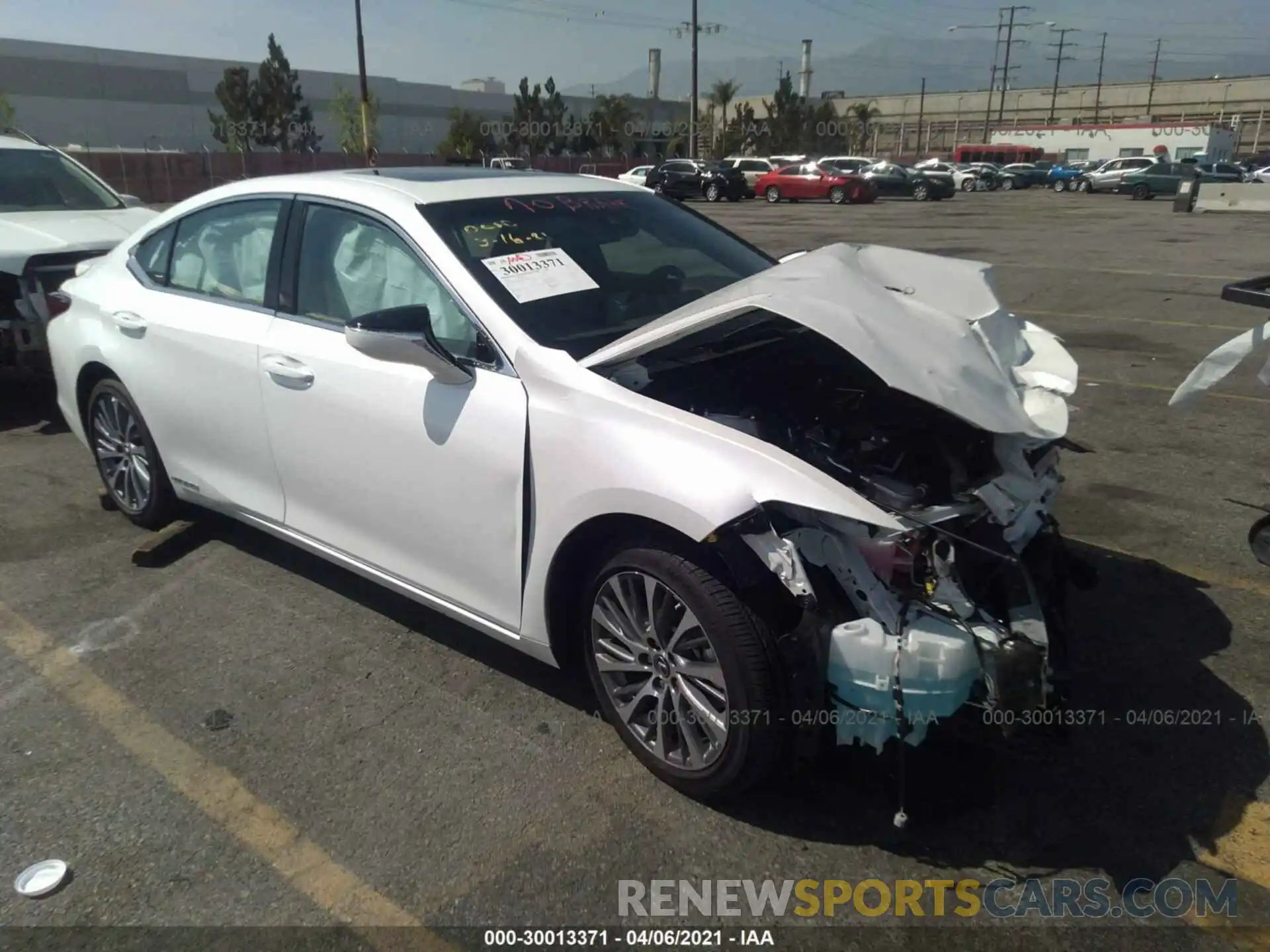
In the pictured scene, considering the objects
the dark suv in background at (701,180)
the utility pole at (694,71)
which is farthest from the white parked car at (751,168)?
the utility pole at (694,71)

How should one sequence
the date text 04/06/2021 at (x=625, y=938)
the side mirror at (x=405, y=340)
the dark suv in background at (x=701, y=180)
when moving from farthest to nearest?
the dark suv in background at (x=701, y=180) < the side mirror at (x=405, y=340) < the date text 04/06/2021 at (x=625, y=938)

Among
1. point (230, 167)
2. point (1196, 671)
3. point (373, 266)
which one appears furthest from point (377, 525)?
point (230, 167)

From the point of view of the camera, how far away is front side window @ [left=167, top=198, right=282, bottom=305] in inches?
155

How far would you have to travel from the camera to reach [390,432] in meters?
3.29

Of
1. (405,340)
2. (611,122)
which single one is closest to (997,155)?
(611,122)

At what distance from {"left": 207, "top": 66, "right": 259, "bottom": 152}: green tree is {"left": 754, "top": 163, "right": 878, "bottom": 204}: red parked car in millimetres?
32562

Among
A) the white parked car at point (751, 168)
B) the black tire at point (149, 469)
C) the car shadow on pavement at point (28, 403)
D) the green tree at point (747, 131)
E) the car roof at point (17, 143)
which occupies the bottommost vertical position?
the car shadow on pavement at point (28, 403)

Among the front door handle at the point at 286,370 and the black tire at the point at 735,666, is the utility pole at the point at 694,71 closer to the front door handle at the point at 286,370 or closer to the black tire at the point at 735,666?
the front door handle at the point at 286,370

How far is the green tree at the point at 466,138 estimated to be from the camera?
57500 millimetres

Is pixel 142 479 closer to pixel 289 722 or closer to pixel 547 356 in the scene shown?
pixel 289 722

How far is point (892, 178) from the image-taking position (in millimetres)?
39875

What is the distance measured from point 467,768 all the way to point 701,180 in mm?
37654

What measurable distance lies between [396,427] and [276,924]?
1.54m

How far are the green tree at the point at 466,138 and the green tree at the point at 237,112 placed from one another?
10851mm
